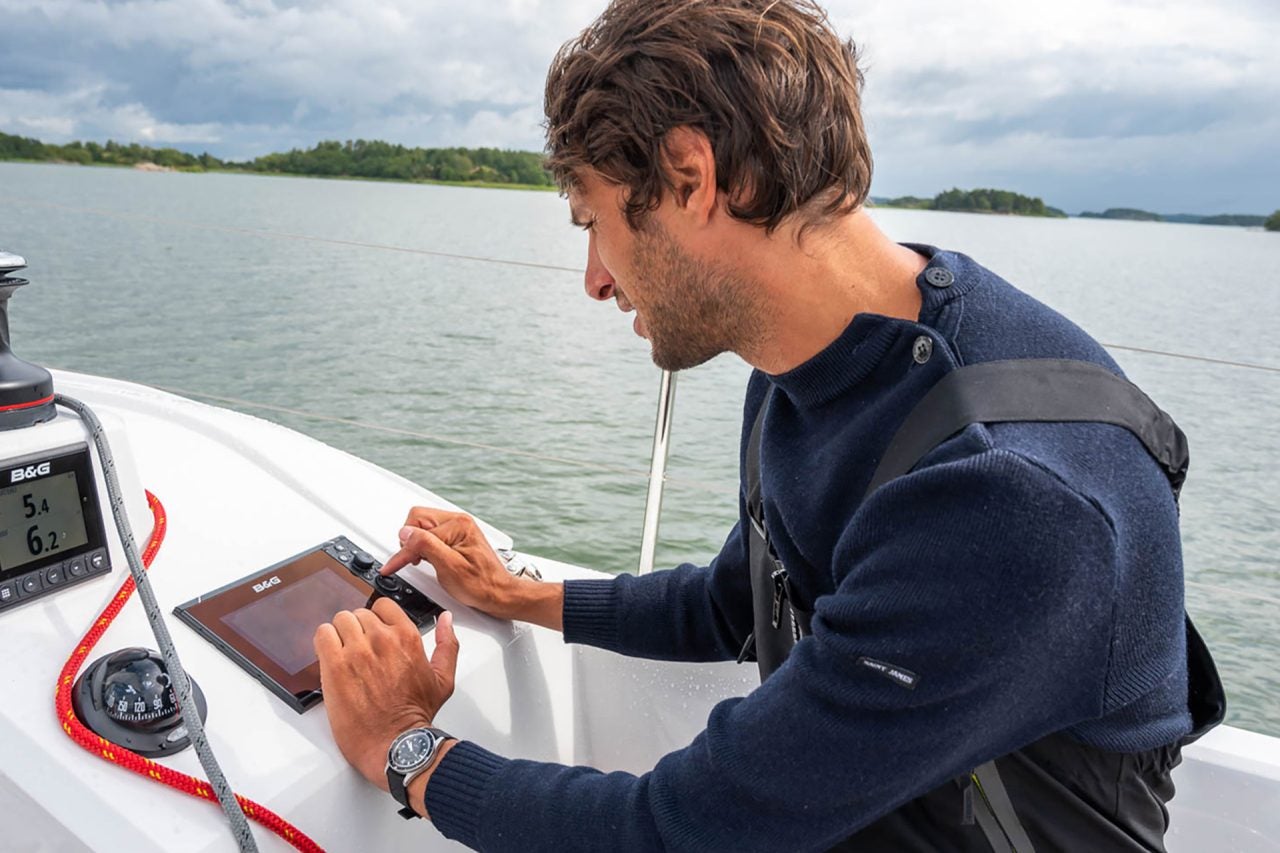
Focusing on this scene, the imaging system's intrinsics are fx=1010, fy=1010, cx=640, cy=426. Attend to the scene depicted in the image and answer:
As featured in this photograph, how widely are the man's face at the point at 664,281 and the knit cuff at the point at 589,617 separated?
1.11 feet

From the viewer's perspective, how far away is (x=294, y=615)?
1.04 metres

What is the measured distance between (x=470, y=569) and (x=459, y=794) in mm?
345

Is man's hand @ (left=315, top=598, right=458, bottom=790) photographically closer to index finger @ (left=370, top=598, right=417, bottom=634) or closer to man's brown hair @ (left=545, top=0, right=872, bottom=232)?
index finger @ (left=370, top=598, right=417, bottom=634)

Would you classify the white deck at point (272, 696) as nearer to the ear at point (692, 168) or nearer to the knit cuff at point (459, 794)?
the knit cuff at point (459, 794)

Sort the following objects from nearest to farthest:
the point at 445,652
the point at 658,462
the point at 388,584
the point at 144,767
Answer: the point at 144,767, the point at 445,652, the point at 388,584, the point at 658,462

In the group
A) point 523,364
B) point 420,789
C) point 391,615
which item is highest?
point 391,615

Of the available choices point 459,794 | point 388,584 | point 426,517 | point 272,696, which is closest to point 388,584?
point 388,584

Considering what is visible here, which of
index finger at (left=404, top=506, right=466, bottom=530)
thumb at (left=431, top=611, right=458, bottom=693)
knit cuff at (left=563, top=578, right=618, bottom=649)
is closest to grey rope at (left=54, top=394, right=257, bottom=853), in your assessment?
thumb at (left=431, top=611, right=458, bottom=693)

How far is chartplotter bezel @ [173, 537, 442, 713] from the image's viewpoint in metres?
0.96

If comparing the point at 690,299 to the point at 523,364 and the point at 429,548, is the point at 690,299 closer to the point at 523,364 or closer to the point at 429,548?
the point at 429,548

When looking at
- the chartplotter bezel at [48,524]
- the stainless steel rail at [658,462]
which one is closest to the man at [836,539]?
the chartplotter bezel at [48,524]

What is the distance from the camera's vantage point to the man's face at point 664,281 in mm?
927

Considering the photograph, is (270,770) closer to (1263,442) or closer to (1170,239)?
(1263,442)

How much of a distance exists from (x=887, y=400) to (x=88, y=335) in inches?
330
